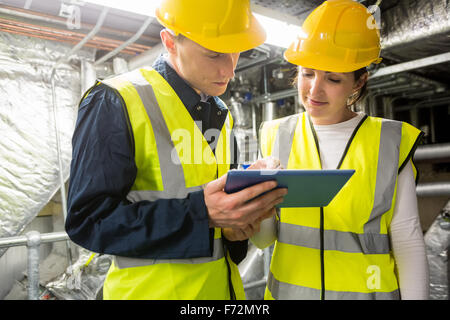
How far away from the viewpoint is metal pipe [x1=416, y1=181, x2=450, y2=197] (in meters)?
3.63

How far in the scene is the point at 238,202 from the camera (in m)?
0.79

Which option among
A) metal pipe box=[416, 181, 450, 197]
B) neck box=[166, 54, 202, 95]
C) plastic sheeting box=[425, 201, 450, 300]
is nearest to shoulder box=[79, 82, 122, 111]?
neck box=[166, 54, 202, 95]

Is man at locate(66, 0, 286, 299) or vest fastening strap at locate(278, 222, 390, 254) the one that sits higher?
man at locate(66, 0, 286, 299)

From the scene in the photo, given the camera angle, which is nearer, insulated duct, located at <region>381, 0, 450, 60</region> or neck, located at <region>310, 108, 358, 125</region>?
neck, located at <region>310, 108, 358, 125</region>

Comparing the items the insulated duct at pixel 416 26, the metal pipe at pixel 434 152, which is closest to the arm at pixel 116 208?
the insulated duct at pixel 416 26

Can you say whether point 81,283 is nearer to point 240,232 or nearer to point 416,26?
point 240,232

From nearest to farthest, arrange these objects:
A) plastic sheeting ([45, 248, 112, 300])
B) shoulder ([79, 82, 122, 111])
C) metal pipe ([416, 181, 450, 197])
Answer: shoulder ([79, 82, 122, 111]) → plastic sheeting ([45, 248, 112, 300]) → metal pipe ([416, 181, 450, 197])

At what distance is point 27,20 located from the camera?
246 cm

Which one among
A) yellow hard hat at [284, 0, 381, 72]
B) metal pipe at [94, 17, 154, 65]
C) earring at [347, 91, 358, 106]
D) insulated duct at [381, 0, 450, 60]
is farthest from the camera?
insulated duct at [381, 0, 450, 60]

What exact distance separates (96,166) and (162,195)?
189 millimetres

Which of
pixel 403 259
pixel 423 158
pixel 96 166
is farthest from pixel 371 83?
pixel 96 166

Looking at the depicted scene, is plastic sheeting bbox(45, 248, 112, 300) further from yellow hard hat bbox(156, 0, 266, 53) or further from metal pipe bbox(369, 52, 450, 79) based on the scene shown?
metal pipe bbox(369, 52, 450, 79)

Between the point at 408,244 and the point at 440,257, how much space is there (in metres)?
2.37

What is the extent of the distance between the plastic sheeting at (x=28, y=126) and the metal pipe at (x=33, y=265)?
1.08 metres
